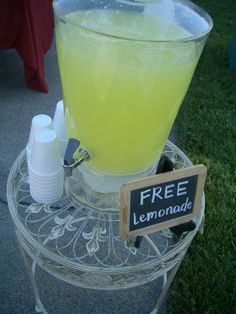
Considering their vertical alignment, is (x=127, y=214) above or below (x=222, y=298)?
above

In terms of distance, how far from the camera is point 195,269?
44.8 inches

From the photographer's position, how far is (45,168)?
0.71 meters

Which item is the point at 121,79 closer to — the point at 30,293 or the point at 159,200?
the point at 159,200

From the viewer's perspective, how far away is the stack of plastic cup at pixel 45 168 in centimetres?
69

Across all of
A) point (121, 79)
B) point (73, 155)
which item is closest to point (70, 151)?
point (73, 155)

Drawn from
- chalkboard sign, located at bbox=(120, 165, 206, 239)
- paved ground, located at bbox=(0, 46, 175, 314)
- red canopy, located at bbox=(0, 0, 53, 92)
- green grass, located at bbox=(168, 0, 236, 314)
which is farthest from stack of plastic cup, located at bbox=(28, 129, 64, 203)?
red canopy, located at bbox=(0, 0, 53, 92)

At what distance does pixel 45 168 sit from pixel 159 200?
0.22 meters

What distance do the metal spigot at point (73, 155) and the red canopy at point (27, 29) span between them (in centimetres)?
123

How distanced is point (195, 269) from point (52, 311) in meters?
0.42

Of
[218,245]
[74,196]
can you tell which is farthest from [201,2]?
[74,196]

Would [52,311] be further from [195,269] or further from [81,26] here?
[81,26]


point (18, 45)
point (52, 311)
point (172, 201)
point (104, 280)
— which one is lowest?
point (52, 311)

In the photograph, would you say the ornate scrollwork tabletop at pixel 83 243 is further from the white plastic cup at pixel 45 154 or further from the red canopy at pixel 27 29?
the red canopy at pixel 27 29

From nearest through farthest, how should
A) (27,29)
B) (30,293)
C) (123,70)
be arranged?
(123,70)
(30,293)
(27,29)
